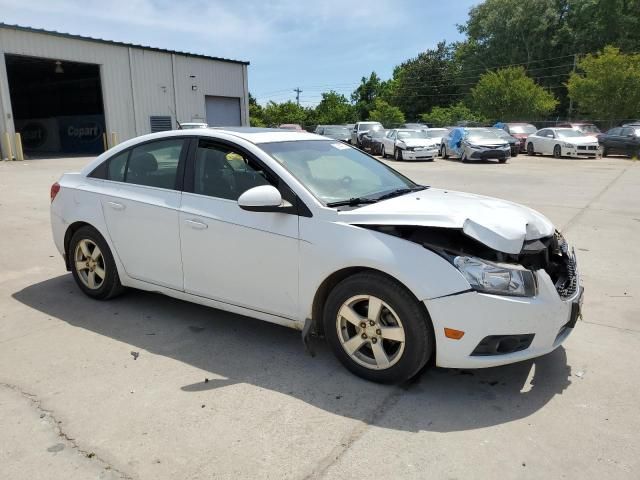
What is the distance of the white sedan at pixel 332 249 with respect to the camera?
3.09m

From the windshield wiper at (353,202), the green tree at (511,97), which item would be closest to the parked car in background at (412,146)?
the green tree at (511,97)

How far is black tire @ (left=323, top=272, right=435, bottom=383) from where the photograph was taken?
3.13 metres

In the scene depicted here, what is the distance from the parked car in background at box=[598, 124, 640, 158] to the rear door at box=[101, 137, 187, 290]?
25678 mm

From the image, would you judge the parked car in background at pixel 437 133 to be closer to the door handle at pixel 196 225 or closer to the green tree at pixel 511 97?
the green tree at pixel 511 97

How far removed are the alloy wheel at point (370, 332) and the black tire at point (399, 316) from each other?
0.02 meters

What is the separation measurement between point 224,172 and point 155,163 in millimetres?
827

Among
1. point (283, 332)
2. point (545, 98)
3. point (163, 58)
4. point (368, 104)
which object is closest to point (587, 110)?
point (545, 98)

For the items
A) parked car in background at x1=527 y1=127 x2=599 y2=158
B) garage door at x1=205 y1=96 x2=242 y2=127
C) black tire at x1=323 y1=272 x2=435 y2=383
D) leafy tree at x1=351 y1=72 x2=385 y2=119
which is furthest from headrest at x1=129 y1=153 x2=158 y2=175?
leafy tree at x1=351 y1=72 x2=385 y2=119

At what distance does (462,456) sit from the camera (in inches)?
105

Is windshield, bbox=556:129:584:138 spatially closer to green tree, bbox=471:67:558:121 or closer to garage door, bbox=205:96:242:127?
green tree, bbox=471:67:558:121

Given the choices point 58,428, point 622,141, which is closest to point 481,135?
point 622,141

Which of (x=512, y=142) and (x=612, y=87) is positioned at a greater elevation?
(x=612, y=87)

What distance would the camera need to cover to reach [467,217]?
3.27 metres

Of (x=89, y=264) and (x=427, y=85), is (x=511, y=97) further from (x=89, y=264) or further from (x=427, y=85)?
(x=89, y=264)
